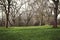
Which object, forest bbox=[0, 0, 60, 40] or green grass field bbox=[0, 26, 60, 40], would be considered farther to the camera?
forest bbox=[0, 0, 60, 40]

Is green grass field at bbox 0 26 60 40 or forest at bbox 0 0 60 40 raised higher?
A: forest at bbox 0 0 60 40

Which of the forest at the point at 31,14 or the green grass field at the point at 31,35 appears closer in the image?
the green grass field at the point at 31,35

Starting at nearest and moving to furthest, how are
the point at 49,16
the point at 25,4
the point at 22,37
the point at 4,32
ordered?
1. the point at 22,37
2. the point at 4,32
3. the point at 25,4
4. the point at 49,16

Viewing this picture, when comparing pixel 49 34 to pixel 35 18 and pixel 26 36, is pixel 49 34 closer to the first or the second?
pixel 26 36

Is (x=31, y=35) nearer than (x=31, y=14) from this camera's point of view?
Yes

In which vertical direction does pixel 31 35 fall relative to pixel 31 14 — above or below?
below

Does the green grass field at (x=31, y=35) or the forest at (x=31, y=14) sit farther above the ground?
the forest at (x=31, y=14)

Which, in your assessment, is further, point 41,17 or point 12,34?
point 41,17

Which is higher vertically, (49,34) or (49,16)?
(49,16)

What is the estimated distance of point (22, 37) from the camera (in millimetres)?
17312

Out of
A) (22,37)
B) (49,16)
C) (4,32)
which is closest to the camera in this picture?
(22,37)

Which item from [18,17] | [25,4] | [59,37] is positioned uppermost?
[25,4]

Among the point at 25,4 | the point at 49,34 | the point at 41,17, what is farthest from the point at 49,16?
the point at 49,34

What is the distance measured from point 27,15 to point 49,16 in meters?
4.78
